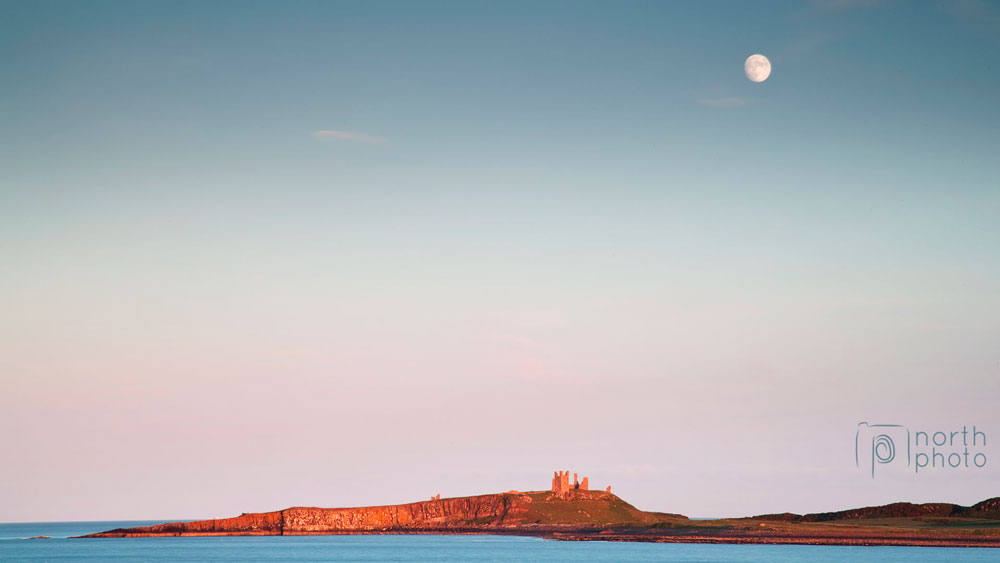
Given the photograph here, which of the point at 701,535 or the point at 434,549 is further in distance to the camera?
the point at 701,535

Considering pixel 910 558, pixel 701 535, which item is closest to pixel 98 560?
pixel 701 535

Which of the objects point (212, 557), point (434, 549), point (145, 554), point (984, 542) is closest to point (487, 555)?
point (434, 549)

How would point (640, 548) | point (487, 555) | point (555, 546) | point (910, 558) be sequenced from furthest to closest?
1. point (555, 546)
2. point (640, 548)
3. point (487, 555)
4. point (910, 558)

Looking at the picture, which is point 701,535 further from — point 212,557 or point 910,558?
point 212,557

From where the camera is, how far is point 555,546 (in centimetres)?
19012

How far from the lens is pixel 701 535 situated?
7741 inches

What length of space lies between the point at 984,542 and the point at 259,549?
394 feet

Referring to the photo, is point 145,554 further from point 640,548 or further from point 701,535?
point 701,535

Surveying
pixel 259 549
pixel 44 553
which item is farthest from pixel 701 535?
pixel 44 553

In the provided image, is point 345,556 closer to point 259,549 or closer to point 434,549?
point 434,549

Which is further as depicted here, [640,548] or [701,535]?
[701,535]

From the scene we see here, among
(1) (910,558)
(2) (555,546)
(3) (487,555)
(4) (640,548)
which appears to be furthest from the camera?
(2) (555,546)

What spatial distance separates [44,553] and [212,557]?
145 ft

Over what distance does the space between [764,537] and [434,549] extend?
57.1 metres
